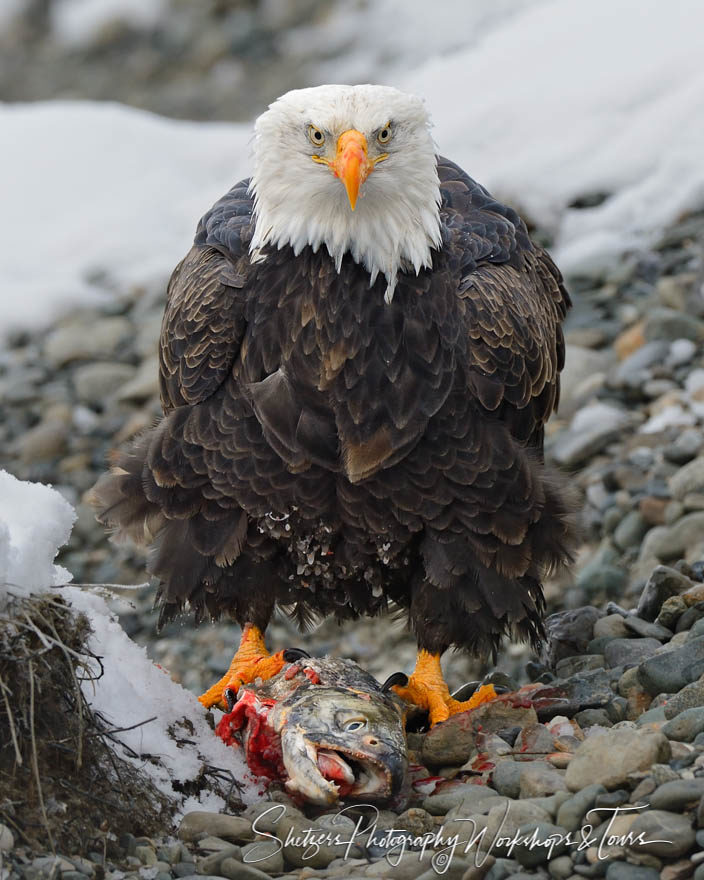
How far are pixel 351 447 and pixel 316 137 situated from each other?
41.0 inches

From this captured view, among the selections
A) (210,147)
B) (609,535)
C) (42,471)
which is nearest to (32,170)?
(210,147)

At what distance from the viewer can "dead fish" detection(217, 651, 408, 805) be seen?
4.29 m

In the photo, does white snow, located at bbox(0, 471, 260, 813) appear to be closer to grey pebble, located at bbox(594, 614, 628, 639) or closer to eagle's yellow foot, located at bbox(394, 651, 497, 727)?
eagle's yellow foot, located at bbox(394, 651, 497, 727)

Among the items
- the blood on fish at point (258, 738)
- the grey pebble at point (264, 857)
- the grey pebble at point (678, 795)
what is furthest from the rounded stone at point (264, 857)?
the grey pebble at point (678, 795)

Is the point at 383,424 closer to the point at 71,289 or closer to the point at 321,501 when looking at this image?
the point at 321,501

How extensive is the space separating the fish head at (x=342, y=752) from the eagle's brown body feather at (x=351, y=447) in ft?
2.98

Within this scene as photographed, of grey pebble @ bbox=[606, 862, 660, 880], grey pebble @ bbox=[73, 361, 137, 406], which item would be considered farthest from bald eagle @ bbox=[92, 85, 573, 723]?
grey pebble @ bbox=[73, 361, 137, 406]

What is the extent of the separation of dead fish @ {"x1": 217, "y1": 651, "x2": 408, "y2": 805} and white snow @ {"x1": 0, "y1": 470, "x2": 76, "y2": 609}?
779 mm

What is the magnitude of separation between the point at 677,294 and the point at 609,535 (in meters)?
1.88

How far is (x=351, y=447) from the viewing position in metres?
5.04

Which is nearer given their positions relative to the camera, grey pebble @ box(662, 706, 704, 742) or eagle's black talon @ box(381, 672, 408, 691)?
grey pebble @ box(662, 706, 704, 742)

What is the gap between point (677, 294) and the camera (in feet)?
28.8

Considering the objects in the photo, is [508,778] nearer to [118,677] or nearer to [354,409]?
[118,677]

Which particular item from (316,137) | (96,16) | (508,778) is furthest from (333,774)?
(96,16)
